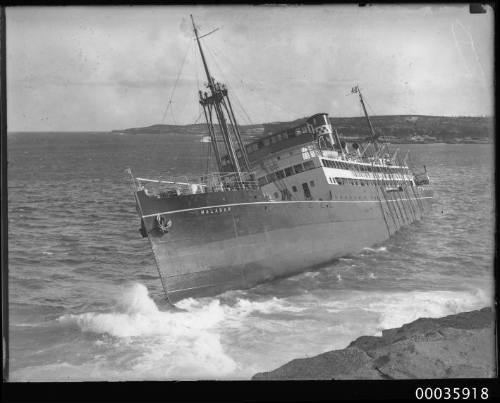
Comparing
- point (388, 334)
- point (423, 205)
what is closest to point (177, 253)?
point (388, 334)

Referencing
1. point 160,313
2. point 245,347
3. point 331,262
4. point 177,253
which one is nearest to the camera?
point 245,347

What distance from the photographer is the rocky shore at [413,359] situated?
8469 mm

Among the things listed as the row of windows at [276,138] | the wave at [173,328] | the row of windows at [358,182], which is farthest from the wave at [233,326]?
the row of windows at [276,138]

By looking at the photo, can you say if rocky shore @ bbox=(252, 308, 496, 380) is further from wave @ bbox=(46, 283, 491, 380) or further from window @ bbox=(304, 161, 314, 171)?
window @ bbox=(304, 161, 314, 171)

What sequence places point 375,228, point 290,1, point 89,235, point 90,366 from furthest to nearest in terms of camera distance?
1. point 375,228
2. point 89,235
3. point 90,366
4. point 290,1

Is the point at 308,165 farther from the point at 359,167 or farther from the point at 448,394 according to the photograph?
the point at 448,394

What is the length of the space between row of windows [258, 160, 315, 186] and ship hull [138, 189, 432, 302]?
2801 millimetres

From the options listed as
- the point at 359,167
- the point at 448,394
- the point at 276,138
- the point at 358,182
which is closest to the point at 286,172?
the point at 276,138

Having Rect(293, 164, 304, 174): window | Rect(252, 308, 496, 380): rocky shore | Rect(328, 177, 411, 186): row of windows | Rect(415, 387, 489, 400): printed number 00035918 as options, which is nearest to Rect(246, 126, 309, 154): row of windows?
Rect(293, 164, 304, 174): window

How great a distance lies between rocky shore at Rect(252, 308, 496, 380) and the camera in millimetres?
8469

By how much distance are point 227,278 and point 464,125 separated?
424 inches

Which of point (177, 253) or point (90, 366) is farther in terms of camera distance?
point (177, 253)

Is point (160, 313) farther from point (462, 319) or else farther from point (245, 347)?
point (462, 319)

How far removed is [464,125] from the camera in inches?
607
